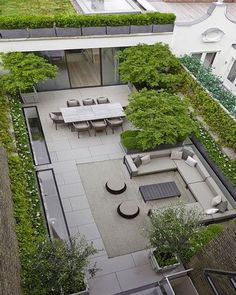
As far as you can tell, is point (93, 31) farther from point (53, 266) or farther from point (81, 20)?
point (53, 266)

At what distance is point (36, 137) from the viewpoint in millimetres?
15953

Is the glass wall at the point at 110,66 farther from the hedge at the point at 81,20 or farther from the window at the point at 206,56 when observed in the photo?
the window at the point at 206,56

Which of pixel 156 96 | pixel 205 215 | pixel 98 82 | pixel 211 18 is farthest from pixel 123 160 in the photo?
pixel 211 18

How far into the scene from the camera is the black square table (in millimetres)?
12672

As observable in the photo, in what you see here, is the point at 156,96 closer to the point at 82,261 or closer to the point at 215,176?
the point at 215,176

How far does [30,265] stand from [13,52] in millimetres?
12683

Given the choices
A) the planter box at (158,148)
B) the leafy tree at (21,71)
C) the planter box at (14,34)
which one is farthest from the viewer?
the leafy tree at (21,71)

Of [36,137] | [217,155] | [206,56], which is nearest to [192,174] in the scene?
[217,155]

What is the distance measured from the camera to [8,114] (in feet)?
49.8

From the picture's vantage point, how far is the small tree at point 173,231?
907 cm

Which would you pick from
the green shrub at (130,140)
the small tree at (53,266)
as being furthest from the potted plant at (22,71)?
the small tree at (53,266)

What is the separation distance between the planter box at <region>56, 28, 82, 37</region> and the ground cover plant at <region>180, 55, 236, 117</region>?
22.5ft

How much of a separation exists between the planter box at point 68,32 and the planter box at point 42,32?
0.28 m

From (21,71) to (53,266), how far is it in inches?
469
